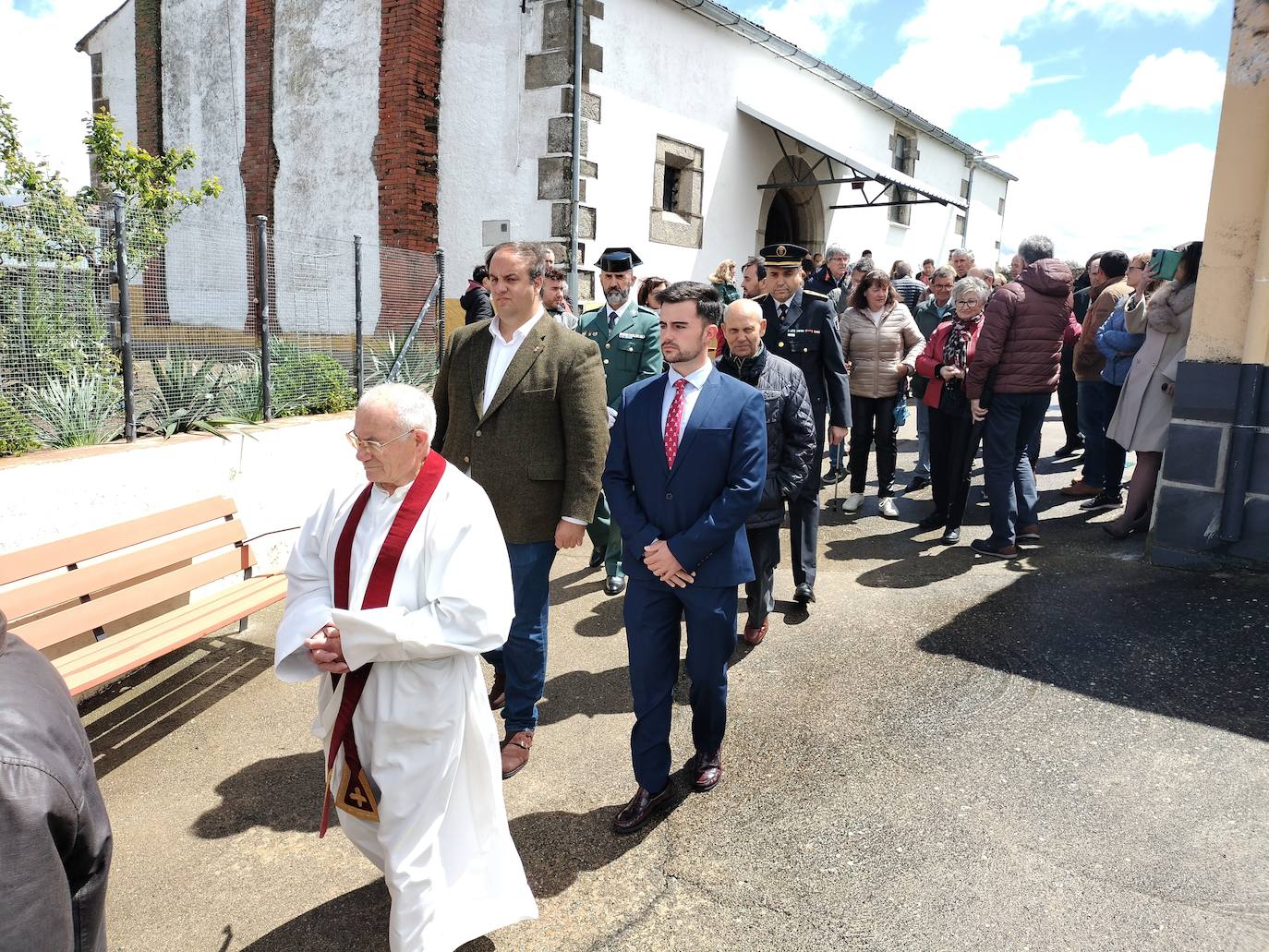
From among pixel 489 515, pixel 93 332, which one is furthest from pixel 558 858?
pixel 93 332

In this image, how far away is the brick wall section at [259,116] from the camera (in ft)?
39.7

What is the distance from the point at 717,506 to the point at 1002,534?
12.9ft

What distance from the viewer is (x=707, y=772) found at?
3441 millimetres

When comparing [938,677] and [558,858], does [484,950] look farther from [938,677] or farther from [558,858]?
[938,677]

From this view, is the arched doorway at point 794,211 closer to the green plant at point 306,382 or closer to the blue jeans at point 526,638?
the green plant at point 306,382

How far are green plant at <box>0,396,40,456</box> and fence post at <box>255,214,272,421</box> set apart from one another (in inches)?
63.4

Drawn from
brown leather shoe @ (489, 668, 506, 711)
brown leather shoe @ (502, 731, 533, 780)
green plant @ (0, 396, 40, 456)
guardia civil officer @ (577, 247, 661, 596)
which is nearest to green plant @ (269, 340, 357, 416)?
green plant @ (0, 396, 40, 456)

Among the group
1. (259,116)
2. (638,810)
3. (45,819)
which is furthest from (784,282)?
(259,116)

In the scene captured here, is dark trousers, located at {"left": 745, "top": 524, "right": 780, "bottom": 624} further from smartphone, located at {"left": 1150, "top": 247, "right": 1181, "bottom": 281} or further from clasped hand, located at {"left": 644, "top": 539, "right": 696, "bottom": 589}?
smartphone, located at {"left": 1150, "top": 247, "right": 1181, "bottom": 281}

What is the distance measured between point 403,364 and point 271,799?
201 inches

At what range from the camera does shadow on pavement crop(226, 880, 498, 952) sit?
265cm

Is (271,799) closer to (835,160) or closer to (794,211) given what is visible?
(835,160)

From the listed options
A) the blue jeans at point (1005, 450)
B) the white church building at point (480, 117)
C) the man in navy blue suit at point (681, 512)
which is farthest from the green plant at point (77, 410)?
Result: the blue jeans at point (1005, 450)

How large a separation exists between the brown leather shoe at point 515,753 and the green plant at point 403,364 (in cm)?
442
